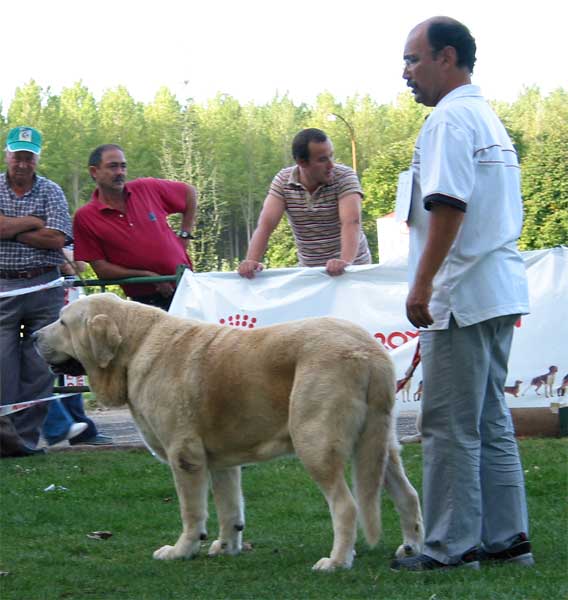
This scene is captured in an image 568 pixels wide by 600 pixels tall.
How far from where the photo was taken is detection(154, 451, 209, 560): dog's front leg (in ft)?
16.4

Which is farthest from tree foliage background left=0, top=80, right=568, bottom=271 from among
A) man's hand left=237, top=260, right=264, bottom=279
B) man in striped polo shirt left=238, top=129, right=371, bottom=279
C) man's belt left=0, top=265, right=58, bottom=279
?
man in striped polo shirt left=238, top=129, right=371, bottom=279

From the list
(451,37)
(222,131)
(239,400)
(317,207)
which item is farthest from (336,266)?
(222,131)

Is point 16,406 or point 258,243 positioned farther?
point 16,406

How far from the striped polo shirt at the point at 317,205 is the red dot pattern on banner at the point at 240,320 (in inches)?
28.4

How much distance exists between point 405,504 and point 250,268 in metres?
3.35

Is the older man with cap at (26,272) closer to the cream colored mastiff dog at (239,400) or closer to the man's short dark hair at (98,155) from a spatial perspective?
the man's short dark hair at (98,155)

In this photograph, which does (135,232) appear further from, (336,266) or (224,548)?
(224,548)

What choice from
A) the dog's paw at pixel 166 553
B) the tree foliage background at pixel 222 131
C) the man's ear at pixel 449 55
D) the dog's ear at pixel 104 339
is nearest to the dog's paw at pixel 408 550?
the dog's paw at pixel 166 553

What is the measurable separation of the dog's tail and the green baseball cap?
14.7 ft

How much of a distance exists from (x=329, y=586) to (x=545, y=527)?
5.34 ft

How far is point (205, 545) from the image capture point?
5.49m

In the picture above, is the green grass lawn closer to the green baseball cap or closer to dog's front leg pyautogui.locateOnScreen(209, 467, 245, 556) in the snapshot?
dog's front leg pyautogui.locateOnScreen(209, 467, 245, 556)

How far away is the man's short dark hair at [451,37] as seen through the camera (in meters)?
4.35

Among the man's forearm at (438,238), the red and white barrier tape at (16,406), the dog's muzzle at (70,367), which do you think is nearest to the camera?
the man's forearm at (438,238)
